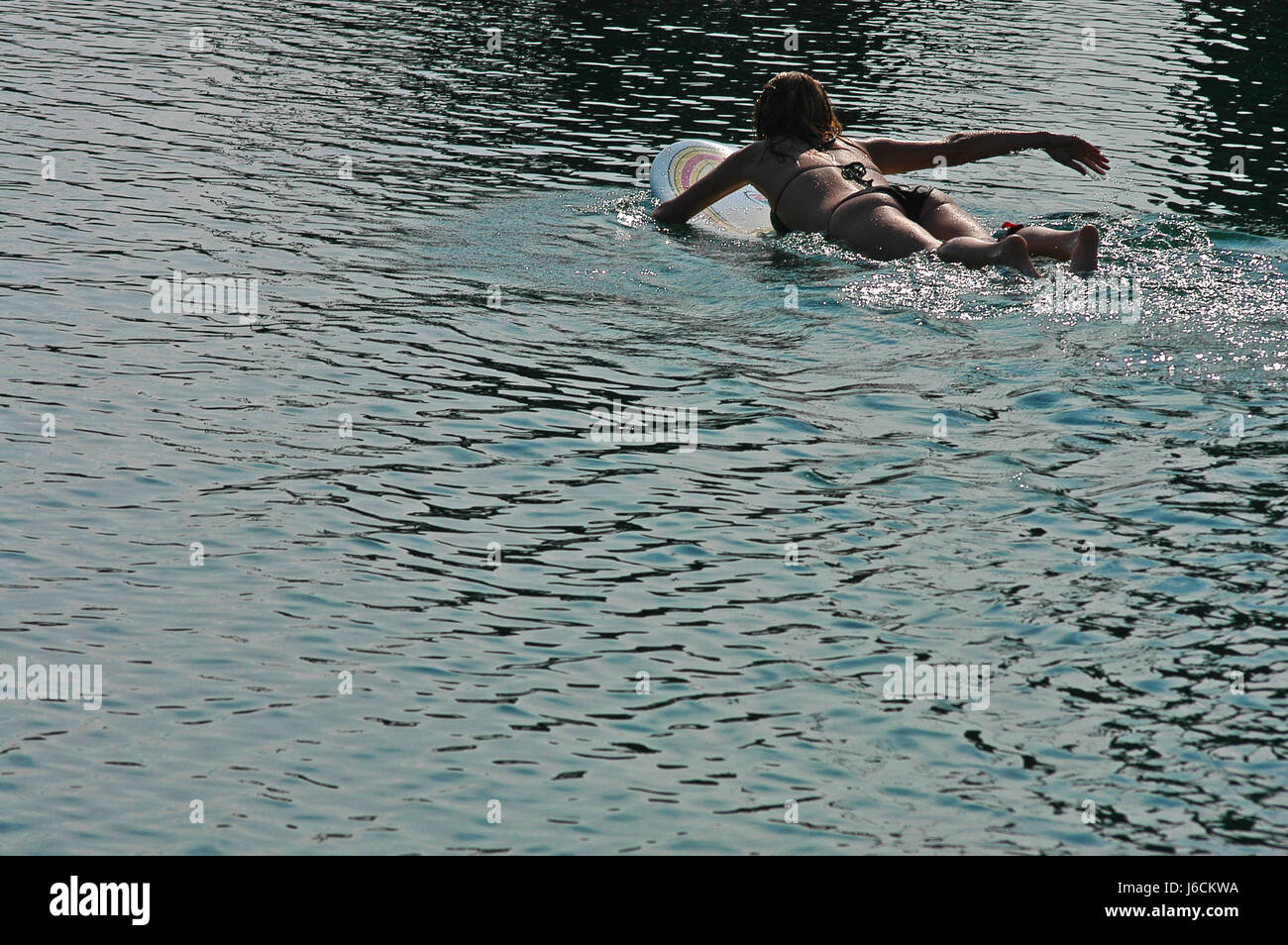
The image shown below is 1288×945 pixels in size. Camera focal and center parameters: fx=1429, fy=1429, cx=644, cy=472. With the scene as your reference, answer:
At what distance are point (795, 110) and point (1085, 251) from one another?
3.18m

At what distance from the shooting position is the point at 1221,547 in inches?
289

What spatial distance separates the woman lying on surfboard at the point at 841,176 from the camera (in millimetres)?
12078

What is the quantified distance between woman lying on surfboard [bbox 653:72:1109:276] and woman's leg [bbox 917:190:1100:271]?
1cm

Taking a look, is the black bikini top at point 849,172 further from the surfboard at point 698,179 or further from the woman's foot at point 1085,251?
the woman's foot at point 1085,251

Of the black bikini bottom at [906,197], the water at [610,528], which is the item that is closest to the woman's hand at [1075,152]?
the water at [610,528]

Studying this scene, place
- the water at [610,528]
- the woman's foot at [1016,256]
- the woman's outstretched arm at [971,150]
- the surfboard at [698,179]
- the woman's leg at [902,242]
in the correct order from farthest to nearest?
1. the surfboard at [698,179]
2. the woman's outstretched arm at [971,150]
3. the woman's leg at [902,242]
4. the woman's foot at [1016,256]
5. the water at [610,528]

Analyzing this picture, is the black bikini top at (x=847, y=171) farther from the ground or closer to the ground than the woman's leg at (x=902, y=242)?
farther from the ground

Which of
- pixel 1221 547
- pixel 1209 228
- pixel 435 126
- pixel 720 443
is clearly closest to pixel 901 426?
pixel 720 443

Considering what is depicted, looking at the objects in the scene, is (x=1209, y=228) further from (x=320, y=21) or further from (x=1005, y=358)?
(x=320, y=21)

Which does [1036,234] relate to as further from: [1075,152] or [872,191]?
[1075,152]

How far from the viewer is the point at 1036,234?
11.3m

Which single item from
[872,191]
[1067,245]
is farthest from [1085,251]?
[872,191]
